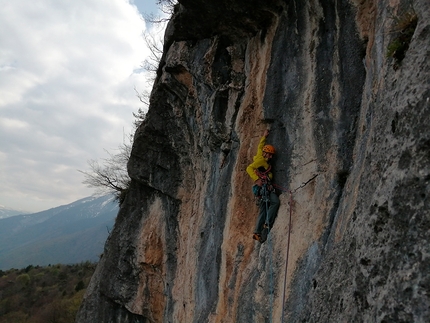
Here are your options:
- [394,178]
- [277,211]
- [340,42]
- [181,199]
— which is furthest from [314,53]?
[181,199]

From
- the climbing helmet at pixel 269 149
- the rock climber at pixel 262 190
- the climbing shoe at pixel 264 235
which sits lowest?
the climbing shoe at pixel 264 235

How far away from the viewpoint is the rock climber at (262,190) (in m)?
6.56

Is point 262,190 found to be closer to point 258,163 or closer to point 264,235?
point 258,163

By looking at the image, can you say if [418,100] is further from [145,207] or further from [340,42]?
[145,207]

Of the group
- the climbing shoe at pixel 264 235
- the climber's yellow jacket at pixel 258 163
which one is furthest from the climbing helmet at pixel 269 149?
the climbing shoe at pixel 264 235

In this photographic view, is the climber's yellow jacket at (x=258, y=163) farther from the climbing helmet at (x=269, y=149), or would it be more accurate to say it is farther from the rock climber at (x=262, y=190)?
the climbing helmet at (x=269, y=149)

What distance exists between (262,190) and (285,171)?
21.9 inches

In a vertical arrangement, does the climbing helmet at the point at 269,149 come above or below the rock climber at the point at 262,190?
above

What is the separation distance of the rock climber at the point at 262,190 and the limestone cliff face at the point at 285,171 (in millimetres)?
194

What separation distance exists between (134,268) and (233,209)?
6.58 metres

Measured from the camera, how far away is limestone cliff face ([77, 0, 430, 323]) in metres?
2.74

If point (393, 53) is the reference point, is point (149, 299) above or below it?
below

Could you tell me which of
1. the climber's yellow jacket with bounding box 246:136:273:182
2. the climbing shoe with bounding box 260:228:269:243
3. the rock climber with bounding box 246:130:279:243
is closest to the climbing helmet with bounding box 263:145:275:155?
the rock climber with bounding box 246:130:279:243

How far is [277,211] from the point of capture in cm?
656
